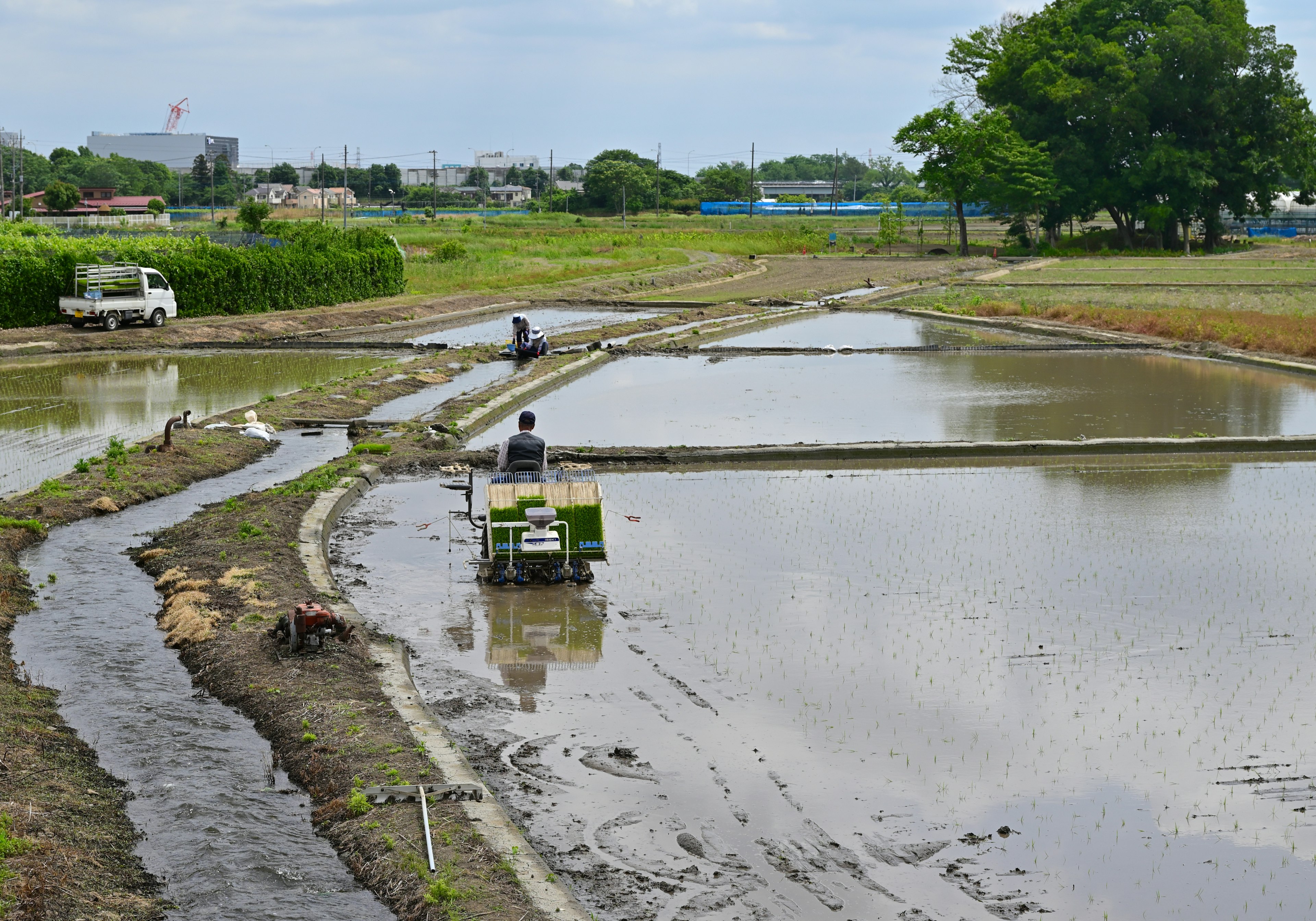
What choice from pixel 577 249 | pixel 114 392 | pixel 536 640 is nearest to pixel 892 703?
pixel 536 640

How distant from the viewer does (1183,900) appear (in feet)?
21.8

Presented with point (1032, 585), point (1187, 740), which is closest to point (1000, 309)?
point (1032, 585)

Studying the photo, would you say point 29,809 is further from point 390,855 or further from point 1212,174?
point 1212,174

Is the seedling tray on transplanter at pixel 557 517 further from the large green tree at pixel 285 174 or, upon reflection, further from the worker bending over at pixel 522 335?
the large green tree at pixel 285 174

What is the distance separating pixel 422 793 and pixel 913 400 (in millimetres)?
18956

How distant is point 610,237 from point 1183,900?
75232 millimetres

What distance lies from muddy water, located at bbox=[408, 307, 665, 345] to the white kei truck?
691 centimetres

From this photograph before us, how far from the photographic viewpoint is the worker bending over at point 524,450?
1278cm

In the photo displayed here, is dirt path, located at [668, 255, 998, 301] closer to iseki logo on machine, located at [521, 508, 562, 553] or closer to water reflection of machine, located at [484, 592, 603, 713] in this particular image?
iseki logo on machine, located at [521, 508, 562, 553]

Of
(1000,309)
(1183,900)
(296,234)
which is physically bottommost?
(1183,900)

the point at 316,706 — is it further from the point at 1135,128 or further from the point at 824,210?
the point at 824,210

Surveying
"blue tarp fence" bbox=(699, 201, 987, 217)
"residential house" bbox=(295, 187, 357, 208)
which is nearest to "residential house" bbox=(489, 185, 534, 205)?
"residential house" bbox=(295, 187, 357, 208)

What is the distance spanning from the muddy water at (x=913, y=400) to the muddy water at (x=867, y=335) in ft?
9.23

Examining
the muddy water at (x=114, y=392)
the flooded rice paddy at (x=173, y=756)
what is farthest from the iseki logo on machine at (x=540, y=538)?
the muddy water at (x=114, y=392)
